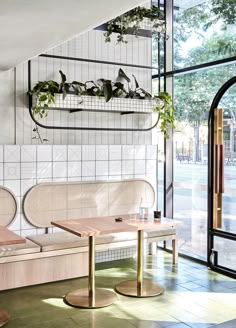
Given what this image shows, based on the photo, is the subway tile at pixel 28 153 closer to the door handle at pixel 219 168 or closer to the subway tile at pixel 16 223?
the subway tile at pixel 16 223

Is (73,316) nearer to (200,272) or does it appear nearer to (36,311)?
(36,311)

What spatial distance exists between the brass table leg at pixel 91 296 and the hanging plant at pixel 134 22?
274 cm

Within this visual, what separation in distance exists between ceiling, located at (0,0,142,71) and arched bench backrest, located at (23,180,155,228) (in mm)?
1950

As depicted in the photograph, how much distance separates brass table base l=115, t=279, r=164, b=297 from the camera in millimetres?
4141

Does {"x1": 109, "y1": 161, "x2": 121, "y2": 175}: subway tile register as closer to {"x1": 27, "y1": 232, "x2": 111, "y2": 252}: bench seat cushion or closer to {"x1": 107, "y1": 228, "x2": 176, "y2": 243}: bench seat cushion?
{"x1": 107, "y1": 228, "x2": 176, "y2": 243}: bench seat cushion

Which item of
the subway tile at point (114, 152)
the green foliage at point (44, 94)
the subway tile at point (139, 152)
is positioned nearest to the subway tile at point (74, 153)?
the subway tile at point (114, 152)

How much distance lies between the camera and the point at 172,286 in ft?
14.4

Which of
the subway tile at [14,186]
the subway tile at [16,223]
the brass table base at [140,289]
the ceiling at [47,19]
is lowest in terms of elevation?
the brass table base at [140,289]

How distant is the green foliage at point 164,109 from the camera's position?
5523mm

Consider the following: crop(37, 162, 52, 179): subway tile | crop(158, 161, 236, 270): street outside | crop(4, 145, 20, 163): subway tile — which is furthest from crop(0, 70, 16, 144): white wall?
crop(158, 161, 236, 270): street outside

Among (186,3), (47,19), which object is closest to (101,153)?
(186,3)

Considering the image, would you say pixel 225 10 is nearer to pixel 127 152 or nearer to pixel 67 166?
pixel 127 152

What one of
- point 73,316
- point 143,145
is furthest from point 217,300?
point 143,145

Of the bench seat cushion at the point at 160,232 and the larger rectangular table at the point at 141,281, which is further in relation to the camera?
the bench seat cushion at the point at 160,232
